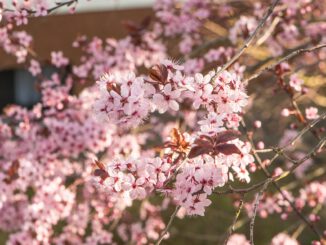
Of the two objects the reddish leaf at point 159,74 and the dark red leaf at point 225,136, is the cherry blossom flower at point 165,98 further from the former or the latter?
the dark red leaf at point 225,136

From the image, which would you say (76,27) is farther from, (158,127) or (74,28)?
(158,127)

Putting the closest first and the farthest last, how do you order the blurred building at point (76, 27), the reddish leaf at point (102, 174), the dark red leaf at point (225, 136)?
1. the dark red leaf at point (225, 136)
2. the reddish leaf at point (102, 174)
3. the blurred building at point (76, 27)

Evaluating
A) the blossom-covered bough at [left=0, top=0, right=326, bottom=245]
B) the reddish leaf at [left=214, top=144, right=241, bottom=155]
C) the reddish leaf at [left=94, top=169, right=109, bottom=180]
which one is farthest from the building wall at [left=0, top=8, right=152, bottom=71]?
the reddish leaf at [left=214, top=144, right=241, bottom=155]

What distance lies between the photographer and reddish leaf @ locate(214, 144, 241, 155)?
2695mm

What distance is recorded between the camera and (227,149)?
8.91ft

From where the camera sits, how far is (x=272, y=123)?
45.7 feet

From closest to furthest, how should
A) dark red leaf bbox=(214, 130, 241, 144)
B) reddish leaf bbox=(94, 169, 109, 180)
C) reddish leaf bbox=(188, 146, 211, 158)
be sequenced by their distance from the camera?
reddish leaf bbox=(188, 146, 211, 158), dark red leaf bbox=(214, 130, 241, 144), reddish leaf bbox=(94, 169, 109, 180)

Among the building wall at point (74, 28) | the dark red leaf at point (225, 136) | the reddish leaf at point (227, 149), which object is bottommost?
the reddish leaf at point (227, 149)

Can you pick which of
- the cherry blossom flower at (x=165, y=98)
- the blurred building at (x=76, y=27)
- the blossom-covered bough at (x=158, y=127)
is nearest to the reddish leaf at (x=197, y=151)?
the blossom-covered bough at (x=158, y=127)

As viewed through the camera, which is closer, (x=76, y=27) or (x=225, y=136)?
(x=225, y=136)

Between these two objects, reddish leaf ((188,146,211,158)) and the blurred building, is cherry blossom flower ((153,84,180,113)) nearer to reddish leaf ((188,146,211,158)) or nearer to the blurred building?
reddish leaf ((188,146,211,158))

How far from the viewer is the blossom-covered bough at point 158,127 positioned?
2846 millimetres

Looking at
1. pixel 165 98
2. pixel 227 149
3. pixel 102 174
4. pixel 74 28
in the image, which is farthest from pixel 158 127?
pixel 74 28

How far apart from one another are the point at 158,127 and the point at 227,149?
615 centimetres
